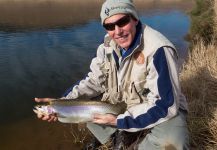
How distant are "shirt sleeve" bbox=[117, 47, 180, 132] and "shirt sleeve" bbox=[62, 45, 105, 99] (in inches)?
29.7

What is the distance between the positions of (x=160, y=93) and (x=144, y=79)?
367mm

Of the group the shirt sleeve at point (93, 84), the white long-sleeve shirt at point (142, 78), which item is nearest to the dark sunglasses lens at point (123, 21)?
the white long-sleeve shirt at point (142, 78)

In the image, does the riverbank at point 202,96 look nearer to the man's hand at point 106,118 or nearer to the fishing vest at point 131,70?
the fishing vest at point 131,70

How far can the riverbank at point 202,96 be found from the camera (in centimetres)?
439

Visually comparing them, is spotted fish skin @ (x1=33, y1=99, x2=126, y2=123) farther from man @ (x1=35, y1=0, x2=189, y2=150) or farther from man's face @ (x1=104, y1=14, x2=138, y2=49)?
man's face @ (x1=104, y1=14, x2=138, y2=49)

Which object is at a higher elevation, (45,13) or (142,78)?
(142,78)

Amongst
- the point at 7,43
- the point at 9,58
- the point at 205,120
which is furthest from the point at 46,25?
the point at 205,120

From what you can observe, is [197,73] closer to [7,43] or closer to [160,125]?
[160,125]

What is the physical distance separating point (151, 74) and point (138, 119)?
435 mm

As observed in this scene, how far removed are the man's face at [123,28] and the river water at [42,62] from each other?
102 inches

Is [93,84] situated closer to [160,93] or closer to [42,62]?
[160,93]

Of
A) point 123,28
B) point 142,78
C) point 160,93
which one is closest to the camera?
point 160,93

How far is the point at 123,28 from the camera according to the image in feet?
11.5

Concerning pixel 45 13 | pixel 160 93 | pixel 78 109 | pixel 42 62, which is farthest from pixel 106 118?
pixel 45 13
